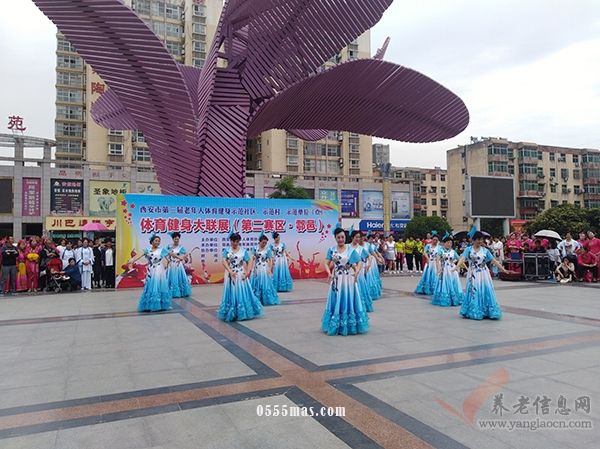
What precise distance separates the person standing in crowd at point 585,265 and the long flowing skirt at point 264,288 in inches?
Answer: 358

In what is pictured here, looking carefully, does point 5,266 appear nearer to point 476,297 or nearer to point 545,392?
point 476,297

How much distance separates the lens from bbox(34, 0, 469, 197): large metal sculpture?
11688mm

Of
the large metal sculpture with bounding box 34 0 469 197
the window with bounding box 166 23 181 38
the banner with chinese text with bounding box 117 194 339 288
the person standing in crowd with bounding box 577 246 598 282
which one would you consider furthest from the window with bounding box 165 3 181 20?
the person standing in crowd with bounding box 577 246 598 282

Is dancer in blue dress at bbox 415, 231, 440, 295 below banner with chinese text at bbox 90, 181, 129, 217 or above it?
below

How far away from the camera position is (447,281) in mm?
8430

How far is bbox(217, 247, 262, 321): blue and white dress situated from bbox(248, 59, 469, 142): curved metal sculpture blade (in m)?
7.28

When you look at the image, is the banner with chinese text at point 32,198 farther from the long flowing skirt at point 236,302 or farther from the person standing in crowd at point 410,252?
the long flowing skirt at point 236,302

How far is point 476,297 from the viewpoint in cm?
690

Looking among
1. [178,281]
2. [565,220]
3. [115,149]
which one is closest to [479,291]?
[178,281]

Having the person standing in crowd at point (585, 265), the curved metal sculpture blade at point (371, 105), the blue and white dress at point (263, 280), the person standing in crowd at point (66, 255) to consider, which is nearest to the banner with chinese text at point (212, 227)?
the person standing in crowd at point (66, 255)

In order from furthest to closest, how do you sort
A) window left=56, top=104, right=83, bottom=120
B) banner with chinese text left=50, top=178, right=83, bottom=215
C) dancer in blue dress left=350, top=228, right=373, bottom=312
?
window left=56, top=104, right=83, bottom=120 < banner with chinese text left=50, top=178, right=83, bottom=215 < dancer in blue dress left=350, top=228, right=373, bottom=312

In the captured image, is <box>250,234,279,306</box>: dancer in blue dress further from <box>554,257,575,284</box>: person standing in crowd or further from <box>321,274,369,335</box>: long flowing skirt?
<box>554,257,575,284</box>: person standing in crowd

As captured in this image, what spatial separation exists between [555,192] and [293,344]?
55988 mm

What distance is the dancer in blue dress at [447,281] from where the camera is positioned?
8.35 metres
